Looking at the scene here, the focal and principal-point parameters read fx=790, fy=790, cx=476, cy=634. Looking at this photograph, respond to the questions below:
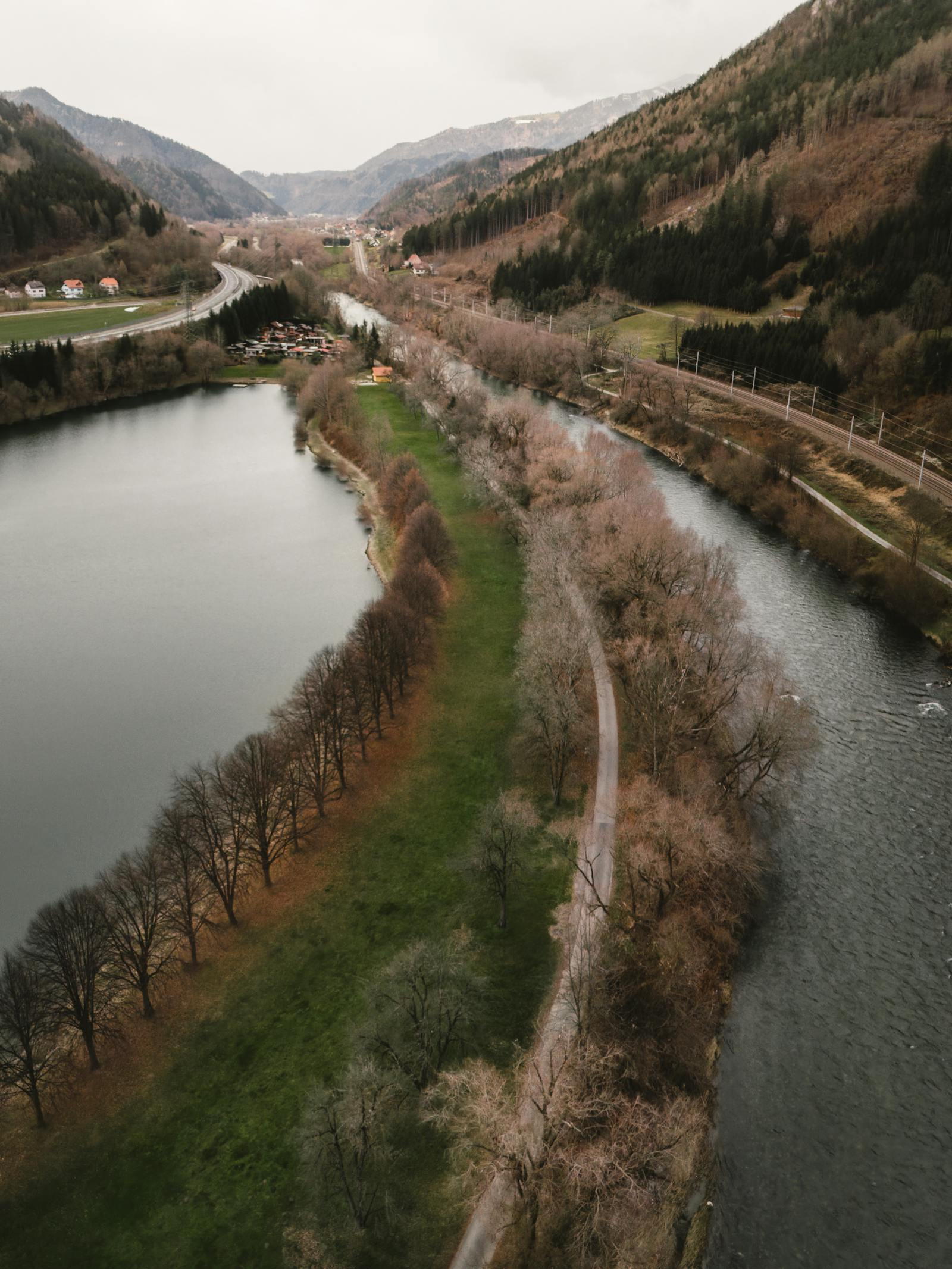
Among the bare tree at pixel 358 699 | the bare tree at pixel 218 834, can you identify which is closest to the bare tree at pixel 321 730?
the bare tree at pixel 358 699

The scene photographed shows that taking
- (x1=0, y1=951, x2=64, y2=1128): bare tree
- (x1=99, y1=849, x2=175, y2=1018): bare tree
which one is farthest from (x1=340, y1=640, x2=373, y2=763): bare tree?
(x1=0, y1=951, x2=64, y2=1128): bare tree

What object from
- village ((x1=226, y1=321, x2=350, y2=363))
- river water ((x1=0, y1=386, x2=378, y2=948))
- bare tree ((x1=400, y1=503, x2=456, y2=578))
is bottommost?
river water ((x1=0, y1=386, x2=378, y2=948))

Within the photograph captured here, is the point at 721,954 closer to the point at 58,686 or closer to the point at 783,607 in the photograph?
the point at 783,607

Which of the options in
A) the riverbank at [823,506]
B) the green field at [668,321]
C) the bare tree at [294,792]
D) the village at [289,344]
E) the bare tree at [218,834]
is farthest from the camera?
the village at [289,344]

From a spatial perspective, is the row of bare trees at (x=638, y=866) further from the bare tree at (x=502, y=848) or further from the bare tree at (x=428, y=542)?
the bare tree at (x=428, y=542)

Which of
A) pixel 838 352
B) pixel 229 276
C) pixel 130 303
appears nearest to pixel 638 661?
pixel 838 352

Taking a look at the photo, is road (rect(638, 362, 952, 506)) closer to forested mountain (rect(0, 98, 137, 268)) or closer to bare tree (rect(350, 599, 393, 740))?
bare tree (rect(350, 599, 393, 740))

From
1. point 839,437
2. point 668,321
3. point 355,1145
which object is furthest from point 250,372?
point 355,1145
